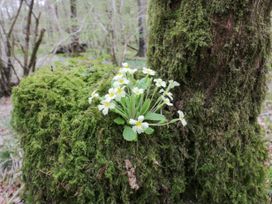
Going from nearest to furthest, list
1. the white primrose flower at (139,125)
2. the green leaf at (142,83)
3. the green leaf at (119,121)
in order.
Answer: the white primrose flower at (139,125), the green leaf at (119,121), the green leaf at (142,83)

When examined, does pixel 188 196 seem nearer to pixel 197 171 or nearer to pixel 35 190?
pixel 197 171

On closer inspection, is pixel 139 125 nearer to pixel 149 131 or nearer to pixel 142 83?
pixel 149 131

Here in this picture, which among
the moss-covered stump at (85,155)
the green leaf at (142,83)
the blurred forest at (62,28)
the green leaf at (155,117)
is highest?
the green leaf at (142,83)

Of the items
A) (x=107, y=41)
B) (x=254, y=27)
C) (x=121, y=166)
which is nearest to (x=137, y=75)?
(x=121, y=166)

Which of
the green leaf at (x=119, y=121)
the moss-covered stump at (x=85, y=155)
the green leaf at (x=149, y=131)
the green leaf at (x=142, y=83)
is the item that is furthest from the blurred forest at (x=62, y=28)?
the green leaf at (x=149, y=131)

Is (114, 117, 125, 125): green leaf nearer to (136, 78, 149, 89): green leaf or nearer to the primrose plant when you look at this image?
the primrose plant

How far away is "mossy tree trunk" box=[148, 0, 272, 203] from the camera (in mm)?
1578

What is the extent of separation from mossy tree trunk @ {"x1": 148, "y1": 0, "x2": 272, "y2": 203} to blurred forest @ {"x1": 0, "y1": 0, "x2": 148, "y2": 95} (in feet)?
18.2

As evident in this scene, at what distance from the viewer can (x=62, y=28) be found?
9.81 meters

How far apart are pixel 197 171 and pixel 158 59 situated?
79 centimetres

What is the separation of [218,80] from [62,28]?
9.17m

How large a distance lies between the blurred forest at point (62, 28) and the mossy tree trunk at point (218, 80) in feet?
18.2

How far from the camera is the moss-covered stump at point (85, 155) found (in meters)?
1.52

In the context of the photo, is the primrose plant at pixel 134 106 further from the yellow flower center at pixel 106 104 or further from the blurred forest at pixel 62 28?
the blurred forest at pixel 62 28
